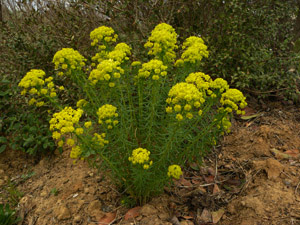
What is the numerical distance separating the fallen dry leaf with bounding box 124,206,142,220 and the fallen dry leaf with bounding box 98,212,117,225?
146 millimetres

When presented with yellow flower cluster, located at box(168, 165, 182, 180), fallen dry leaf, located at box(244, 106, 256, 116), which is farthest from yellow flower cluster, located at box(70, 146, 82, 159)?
fallen dry leaf, located at box(244, 106, 256, 116)

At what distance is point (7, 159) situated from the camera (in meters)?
3.94

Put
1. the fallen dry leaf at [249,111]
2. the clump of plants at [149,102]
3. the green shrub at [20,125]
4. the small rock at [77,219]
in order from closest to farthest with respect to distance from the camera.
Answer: the clump of plants at [149,102]
the small rock at [77,219]
the green shrub at [20,125]
the fallen dry leaf at [249,111]

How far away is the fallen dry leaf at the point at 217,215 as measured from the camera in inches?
104

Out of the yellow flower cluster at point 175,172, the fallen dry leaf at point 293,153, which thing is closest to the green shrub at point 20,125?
the yellow flower cluster at point 175,172

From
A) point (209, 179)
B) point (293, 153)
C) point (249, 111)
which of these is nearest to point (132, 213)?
point (209, 179)

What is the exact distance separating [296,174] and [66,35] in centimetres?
352

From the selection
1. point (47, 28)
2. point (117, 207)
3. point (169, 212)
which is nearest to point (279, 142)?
point (169, 212)

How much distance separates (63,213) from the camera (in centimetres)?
279

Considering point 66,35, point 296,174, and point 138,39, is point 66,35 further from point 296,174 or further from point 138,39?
point 296,174

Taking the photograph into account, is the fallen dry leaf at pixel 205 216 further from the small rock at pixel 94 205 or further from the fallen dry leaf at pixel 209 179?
the small rock at pixel 94 205

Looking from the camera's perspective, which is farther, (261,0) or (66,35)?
(261,0)

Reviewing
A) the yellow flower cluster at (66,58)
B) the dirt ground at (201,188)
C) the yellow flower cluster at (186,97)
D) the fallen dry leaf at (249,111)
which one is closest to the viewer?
the yellow flower cluster at (186,97)

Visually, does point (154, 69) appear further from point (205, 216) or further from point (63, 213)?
point (63, 213)
